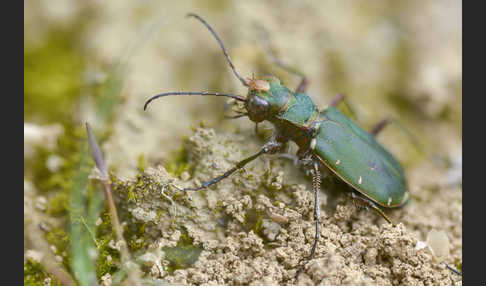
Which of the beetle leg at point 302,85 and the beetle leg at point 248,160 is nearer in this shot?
the beetle leg at point 248,160

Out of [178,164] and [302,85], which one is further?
[302,85]

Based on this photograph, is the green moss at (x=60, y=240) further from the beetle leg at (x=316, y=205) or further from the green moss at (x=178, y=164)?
the beetle leg at (x=316, y=205)

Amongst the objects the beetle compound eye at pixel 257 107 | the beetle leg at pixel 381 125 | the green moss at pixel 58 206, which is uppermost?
the beetle leg at pixel 381 125

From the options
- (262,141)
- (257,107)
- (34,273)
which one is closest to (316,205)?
(262,141)

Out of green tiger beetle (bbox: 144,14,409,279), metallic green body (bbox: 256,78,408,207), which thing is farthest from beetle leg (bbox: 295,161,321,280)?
metallic green body (bbox: 256,78,408,207)

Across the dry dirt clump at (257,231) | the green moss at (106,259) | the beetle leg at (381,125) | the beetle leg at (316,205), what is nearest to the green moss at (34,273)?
the green moss at (106,259)

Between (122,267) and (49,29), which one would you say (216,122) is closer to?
(122,267)

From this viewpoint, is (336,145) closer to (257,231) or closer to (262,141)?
(262,141)
